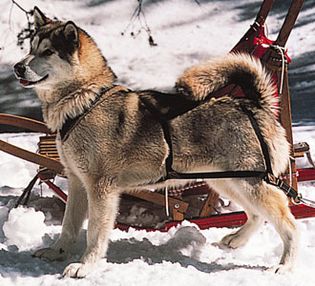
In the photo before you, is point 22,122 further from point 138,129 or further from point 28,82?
point 138,129

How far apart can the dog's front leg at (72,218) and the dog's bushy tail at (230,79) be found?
0.69 meters

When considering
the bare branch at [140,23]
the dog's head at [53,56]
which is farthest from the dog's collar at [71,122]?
the bare branch at [140,23]

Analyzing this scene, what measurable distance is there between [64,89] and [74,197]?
21.4 inches

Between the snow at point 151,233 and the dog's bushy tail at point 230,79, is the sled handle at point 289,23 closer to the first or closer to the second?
the dog's bushy tail at point 230,79

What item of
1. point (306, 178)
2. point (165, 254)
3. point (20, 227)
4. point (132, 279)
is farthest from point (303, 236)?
point (20, 227)

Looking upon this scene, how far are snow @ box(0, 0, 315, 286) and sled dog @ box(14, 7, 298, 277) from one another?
174 mm

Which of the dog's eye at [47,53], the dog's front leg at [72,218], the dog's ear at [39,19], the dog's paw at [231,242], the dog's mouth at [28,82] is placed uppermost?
the dog's ear at [39,19]

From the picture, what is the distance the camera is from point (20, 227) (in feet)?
10.9

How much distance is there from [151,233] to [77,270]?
0.74 m

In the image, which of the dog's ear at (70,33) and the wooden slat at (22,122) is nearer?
the dog's ear at (70,33)

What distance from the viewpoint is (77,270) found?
2.77 meters

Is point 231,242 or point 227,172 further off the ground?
point 227,172

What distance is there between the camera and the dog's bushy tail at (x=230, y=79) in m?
2.92

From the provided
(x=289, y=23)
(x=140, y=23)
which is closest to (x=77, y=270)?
(x=289, y=23)
